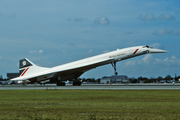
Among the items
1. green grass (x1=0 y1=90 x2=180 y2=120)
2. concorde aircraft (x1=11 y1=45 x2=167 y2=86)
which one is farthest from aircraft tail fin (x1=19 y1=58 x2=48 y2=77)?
green grass (x1=0 y1=90 x2=180 y2=120)

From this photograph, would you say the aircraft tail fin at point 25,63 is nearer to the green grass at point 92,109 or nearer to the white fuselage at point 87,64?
the white fuselage at point 87,64

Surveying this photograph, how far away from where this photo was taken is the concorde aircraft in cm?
4231

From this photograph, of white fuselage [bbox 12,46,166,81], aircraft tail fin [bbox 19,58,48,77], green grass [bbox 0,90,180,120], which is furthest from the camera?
aircraft tail fin [bbox 19,58,48,77]

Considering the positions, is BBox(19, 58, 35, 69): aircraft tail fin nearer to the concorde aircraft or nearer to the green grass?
the concorde aircraft

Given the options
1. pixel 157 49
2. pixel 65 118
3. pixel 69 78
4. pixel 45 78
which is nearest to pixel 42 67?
pixel 45 78

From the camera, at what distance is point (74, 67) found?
4500cm

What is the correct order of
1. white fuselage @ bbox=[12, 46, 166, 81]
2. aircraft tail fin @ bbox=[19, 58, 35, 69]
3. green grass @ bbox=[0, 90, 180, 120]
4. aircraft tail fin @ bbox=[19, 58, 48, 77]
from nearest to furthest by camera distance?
green grass @ bbox=[0, 90, 180, 120]
white fuselage @ bbox=[12, 46, 166, 81]
aircraft tail fin @ bbox=[19, 58, 48, 77]
aircraft tail fin @ bbox=[19, 58, 35, 69]

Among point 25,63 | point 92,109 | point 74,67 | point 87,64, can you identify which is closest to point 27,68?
point 25,63

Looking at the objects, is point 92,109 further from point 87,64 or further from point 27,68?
point 27,68

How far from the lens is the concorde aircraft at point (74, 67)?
42.3m

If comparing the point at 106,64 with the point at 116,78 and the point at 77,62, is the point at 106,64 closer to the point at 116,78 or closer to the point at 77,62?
the point at 77,62

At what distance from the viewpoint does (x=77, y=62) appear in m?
45.6

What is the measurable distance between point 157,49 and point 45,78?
20.8 metres

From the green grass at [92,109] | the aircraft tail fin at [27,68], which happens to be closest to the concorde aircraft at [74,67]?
the aircraft tail fin at [27,68]
